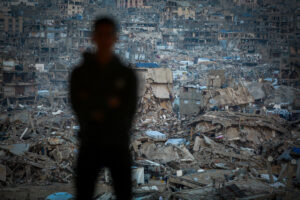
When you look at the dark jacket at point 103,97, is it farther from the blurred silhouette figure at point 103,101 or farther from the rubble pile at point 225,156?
the rubble pile at point 225,156

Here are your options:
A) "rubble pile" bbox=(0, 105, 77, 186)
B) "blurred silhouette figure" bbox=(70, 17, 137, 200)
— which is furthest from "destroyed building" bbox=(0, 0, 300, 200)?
"blurred silhouette figure" bbox=(70, 17, 137, 200)

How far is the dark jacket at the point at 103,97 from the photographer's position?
1418 mm

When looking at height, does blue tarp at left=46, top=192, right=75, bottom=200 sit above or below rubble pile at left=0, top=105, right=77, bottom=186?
above

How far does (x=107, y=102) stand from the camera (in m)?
1.42

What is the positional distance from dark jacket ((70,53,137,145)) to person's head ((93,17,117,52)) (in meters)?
0.05

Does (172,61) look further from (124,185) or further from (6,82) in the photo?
(124,185)

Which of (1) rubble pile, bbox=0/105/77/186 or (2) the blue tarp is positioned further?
(1) rubble pile, bbox=0/105/77/186

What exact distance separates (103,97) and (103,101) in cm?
2

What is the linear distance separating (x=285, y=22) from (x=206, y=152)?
77.1 feet

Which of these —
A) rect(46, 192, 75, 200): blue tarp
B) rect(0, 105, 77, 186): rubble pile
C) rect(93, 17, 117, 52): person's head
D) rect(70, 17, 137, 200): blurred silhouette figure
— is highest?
rect(93, 17, 117, 52): person's head

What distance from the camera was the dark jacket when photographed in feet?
4.65

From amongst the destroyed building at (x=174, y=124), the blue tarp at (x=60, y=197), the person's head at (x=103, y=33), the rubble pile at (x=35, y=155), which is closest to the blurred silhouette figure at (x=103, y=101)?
the person's head at (x=103, y=33)

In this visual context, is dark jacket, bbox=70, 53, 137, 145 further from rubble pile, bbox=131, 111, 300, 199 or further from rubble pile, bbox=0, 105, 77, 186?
rubble pile, bbox=0, 105, 77, 186

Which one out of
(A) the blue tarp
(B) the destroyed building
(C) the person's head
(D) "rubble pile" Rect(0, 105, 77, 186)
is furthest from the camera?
(D) "rubble pile" Rect(0, 105, 77, 186)
